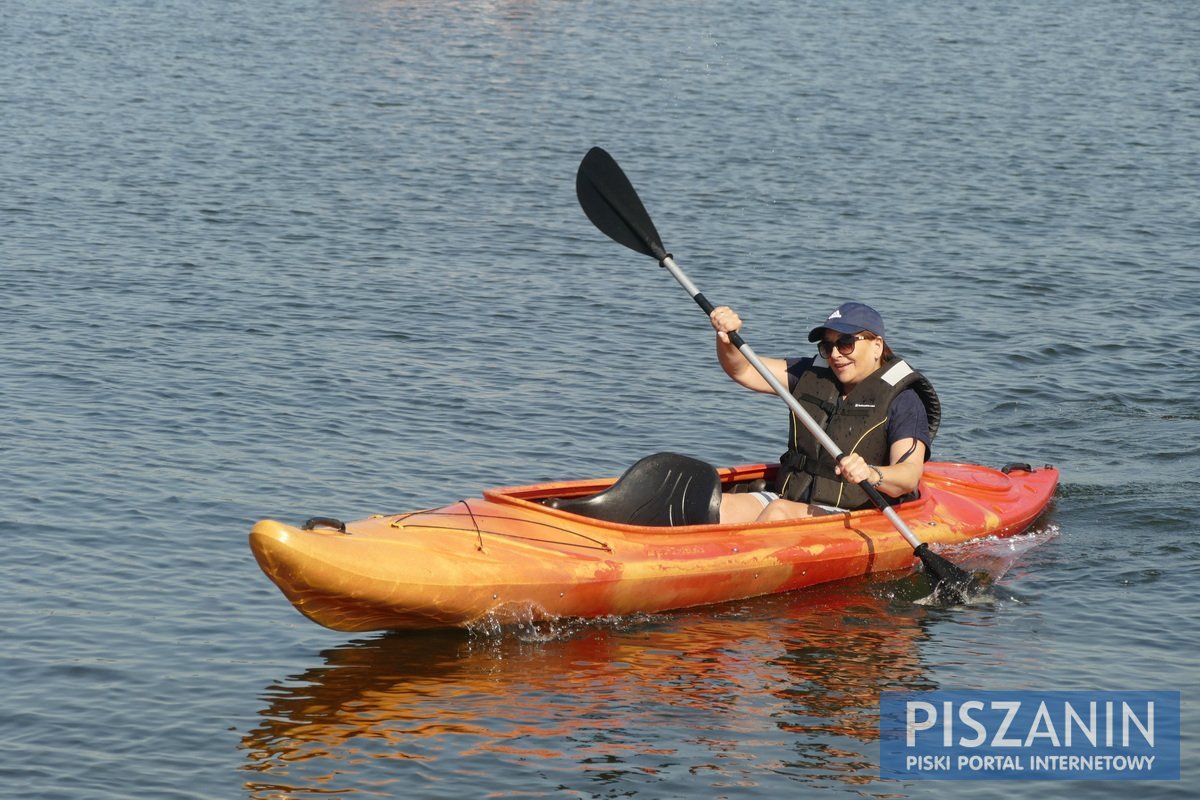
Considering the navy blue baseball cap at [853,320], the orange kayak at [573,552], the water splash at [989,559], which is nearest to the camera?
the orange kayak at [573,552]

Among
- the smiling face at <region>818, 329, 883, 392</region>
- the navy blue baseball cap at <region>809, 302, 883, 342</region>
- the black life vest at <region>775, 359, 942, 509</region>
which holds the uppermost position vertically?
the navy blue baseball cap at <region>809, 302, 883, 342</region>

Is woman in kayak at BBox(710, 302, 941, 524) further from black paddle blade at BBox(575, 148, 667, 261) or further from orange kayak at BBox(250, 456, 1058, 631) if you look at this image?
black paddle blade at BBox(575, 148, 667, 261)

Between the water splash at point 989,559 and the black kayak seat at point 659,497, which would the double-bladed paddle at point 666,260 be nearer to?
the water splash at point 989,559

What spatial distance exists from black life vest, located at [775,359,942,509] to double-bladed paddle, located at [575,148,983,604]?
0.09m

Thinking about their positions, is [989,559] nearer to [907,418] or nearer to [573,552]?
[907,418]

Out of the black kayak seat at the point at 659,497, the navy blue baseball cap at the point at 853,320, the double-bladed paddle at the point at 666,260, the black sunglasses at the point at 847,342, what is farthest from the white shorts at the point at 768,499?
the navy blue baseball cap at the point at 853,320

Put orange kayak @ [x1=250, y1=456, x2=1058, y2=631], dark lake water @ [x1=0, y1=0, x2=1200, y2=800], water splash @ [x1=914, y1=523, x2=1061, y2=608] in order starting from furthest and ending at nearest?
water splash @ [x1=914, y1=523, x2=1061, y2=608], orange kayak @ [x1=250, y1=456, x2=1058, y2=631], dark lake water @ [x1=0, y1=0, x2=1200, y2=800]

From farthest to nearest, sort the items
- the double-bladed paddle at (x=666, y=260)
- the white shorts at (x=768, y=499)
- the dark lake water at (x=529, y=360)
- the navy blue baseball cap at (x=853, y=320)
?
the white shorts at (x=768, y=499) < the double-bladed paddle at (x=666, y=260) < the navy blue baseball cap at (x=853, y=320) < the dark lake water at (x=529, y=360)

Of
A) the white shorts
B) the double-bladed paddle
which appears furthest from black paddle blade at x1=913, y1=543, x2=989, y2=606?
the white shorts

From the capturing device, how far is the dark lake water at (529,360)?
6.27m

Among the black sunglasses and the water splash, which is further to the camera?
the water splash

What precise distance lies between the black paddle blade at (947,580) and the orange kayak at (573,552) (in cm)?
28

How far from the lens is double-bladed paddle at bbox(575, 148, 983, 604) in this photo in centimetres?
760

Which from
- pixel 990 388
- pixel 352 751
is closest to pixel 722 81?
pixel 990 388
